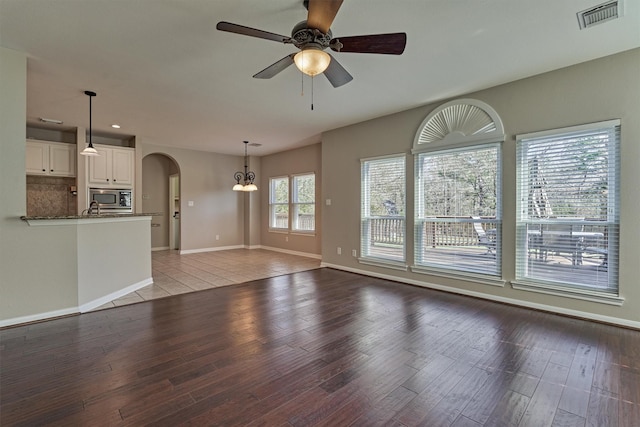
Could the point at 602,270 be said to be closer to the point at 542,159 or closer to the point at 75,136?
the point at 542,159

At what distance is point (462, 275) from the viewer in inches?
159

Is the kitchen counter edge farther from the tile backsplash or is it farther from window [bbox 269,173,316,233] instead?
window [bbox 269,173,316,233]

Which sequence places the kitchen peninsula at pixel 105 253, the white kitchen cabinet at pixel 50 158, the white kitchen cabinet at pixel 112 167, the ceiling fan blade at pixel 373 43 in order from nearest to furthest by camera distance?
1. the ceiling fan blade at pixel 373 43
2. the kitchen peninsula at pixel 105 253
3. the white kitchen cabinet at pixel 50 158
4. the white kitchen cabinet at pixel 112 167

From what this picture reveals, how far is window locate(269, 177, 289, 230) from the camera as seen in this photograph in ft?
26.3

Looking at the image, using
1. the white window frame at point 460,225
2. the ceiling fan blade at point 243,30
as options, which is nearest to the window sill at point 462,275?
the white window frame at point 460,225

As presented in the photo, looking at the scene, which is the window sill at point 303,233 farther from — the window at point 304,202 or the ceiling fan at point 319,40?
the ceiling fan at point 319,40

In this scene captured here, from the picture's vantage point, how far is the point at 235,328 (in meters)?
2.88

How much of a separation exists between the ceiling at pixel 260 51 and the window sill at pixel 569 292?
2.47m

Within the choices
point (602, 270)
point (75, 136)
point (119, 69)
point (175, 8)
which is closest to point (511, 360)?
point (602, 270)

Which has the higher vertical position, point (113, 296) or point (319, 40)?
point (319, 40)

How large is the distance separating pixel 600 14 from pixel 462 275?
301 centimetres

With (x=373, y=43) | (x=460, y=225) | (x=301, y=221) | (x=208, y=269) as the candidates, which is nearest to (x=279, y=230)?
(x=301, y=221)

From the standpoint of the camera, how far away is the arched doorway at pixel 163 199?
317 inches

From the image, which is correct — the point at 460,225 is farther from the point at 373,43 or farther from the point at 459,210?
the point at 373,43
